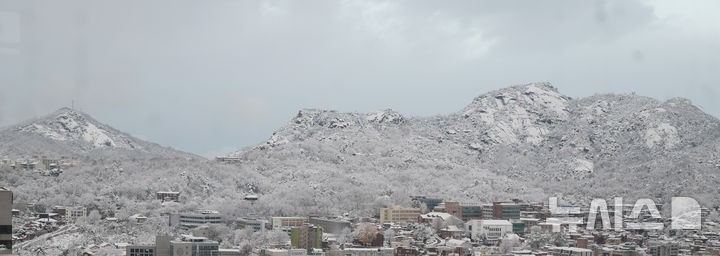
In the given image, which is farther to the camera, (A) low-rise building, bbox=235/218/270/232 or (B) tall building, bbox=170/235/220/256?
(A) low-rise building, bbox=235/218/270/232

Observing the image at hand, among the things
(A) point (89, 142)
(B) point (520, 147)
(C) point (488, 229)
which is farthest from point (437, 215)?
(A) point (89, 142)

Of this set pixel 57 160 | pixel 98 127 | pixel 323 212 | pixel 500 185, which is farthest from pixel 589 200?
pixel 98 127

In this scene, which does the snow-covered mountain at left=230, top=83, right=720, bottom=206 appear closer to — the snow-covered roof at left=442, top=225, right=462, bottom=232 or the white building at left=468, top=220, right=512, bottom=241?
the white building at left=468, top=220, right=512, bottom=241

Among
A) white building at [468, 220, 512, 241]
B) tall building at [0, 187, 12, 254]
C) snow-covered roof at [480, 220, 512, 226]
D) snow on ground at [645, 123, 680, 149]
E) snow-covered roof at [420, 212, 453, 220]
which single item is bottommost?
white building at [468, 220, 512, 241]

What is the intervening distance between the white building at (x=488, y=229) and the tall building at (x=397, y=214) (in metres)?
3.88

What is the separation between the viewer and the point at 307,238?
107ft

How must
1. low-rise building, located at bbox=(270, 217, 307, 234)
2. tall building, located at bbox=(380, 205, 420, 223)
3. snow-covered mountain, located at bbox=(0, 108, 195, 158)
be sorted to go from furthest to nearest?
snow-covered mountain, located at bbox=(0, 108, 195, 158) → tall building, located at bbox=(380, 205, 420, 223) → low-rise building, located at bbox=(270, 217, 307, 234)

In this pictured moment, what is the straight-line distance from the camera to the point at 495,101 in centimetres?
8044

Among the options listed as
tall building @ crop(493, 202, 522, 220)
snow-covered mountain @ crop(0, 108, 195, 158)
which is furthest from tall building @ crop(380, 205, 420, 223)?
snow-covered mountain @ crop(0, 108, 195, 158)

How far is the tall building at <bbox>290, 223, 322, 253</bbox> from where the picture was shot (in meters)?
32.2

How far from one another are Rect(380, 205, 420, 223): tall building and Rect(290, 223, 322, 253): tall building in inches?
434

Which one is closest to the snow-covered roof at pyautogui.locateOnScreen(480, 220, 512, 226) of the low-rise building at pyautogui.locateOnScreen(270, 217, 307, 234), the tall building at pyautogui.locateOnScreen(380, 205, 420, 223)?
the tall building at pyautogui.locateOnScreen(380, 205, 420, 223)

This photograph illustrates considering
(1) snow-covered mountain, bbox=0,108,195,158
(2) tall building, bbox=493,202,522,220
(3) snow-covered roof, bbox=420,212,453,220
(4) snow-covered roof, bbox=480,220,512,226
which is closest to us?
(4) snow-covered roof, bbox=480,220,512,226

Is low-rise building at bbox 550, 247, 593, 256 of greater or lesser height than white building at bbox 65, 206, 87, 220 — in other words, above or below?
below
